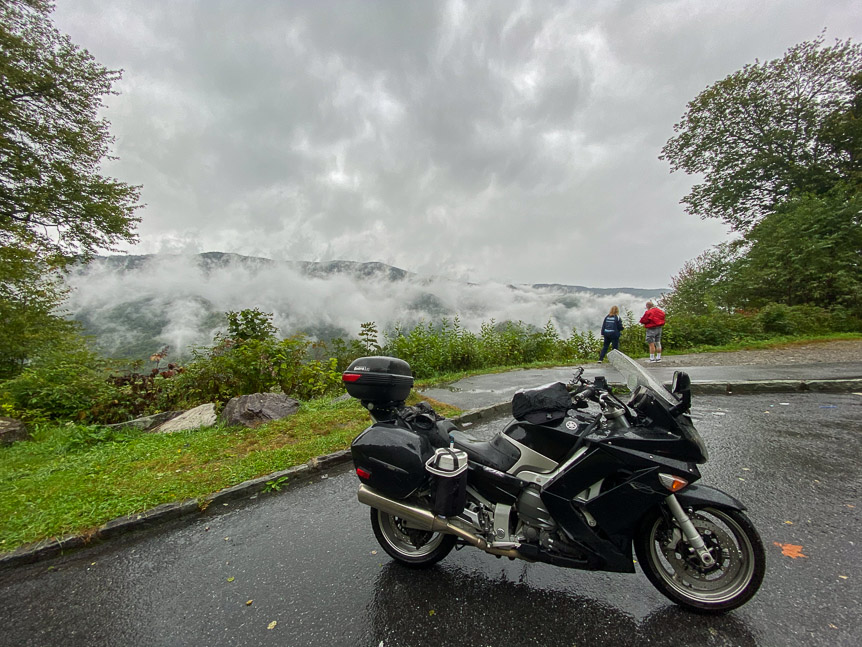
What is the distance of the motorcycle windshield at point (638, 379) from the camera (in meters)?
1.88

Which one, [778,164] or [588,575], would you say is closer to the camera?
[588,575]

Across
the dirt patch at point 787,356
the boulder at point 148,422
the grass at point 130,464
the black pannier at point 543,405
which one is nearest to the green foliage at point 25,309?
the grass at point 130,464

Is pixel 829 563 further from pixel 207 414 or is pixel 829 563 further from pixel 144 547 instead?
pixel 207 414

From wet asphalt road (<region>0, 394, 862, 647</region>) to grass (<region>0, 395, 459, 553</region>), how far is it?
17.8 inches

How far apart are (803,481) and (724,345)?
481 inches

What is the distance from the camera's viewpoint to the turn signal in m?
1.74

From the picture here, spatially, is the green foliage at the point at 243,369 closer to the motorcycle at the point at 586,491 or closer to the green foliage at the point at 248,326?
the green foliage at the point at 248,326

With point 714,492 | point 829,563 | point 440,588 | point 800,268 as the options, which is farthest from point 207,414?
point 800,268

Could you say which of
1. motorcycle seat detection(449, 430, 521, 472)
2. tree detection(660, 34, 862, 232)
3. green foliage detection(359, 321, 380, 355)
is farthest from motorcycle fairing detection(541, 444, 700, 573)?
tree detection(660, 34, 862, 232)

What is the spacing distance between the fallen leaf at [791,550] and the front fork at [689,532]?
3.07ft

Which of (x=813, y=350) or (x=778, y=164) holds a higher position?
(x=778, y=164)

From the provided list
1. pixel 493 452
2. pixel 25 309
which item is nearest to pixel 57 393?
pixel 25 309

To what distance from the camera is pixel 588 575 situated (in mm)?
2152

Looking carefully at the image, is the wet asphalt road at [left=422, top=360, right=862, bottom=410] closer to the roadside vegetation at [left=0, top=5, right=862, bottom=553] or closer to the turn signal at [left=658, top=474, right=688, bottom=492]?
the roadside vegetation at [left=0, top=5, right=862, bottom=553]
